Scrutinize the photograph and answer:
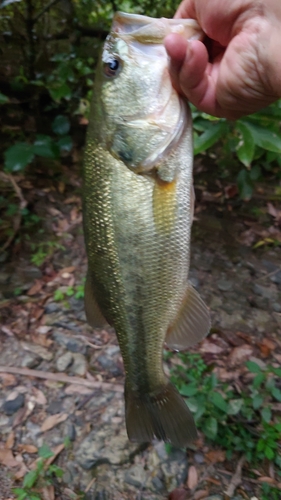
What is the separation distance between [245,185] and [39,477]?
2713 millimetres

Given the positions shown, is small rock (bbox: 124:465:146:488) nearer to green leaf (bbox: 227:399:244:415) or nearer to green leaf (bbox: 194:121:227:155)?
green leaf (bbox: 227:399:244:415)

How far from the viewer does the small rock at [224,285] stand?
10.8 ft

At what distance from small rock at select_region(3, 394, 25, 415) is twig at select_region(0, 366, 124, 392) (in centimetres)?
18

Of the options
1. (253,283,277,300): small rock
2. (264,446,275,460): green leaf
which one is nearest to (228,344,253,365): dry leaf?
(253,283,277,300): small rock

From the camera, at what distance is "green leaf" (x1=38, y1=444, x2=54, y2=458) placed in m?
2.34

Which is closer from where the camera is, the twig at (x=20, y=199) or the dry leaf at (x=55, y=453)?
the dry leaf at (x=55, y=453)

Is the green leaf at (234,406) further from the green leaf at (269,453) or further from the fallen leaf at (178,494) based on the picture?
the fallen leaf at (178,494)

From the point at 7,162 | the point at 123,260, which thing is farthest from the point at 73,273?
the point at 123,260

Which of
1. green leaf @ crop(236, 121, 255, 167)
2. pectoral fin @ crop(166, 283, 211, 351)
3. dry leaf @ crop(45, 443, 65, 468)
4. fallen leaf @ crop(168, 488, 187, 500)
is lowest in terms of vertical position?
dry leaf @ crop(45, 443, 65, 468)

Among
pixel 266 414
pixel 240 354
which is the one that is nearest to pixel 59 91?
pixel 240 354

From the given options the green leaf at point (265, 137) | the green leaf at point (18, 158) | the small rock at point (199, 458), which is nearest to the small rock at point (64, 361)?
the small rock at point (199, 458)

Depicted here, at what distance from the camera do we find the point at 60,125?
4035mm

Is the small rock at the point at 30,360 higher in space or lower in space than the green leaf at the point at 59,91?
lower

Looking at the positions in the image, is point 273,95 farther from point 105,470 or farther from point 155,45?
point 105,470
